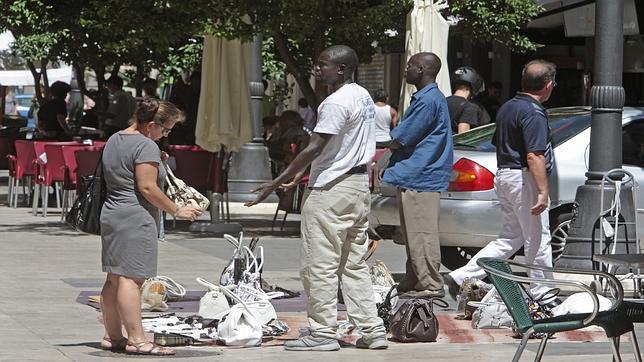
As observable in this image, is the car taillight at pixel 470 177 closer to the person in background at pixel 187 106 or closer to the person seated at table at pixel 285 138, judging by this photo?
the person seated at table at pixel 285 138

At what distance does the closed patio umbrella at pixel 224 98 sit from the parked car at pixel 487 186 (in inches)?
194

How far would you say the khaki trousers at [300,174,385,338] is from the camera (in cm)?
841

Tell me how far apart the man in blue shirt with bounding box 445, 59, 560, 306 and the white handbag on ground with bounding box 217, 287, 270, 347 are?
6.21 feet

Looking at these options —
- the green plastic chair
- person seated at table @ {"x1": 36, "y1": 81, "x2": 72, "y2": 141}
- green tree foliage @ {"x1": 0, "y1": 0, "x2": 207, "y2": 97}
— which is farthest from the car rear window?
person seated at table @ {"x1": 36, "y1": 81, "x2": 72, "y2": 141}

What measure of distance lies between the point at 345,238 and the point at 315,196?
0.33m

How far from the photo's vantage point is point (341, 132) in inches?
332

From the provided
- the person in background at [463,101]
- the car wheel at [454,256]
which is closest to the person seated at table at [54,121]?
the person in background at [463,101]

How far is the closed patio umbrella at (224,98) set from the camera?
16859 millimetres

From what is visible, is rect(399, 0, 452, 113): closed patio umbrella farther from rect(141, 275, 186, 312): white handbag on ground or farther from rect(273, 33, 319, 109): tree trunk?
rect(141, 275, 186, 312): white handbag on ground

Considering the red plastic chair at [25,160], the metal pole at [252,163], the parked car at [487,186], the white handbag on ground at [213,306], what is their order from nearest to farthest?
the white handbag on ground at [213,306], the parked car at [487,186], the red plastic chair at [25,160], the metal pole at [252,163]

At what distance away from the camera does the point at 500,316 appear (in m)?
9.55

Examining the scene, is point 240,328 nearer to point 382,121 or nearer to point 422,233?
point 422,233

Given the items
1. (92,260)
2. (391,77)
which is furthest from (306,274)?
(391,77)

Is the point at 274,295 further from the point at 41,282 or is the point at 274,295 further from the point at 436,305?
the point at 41,282
